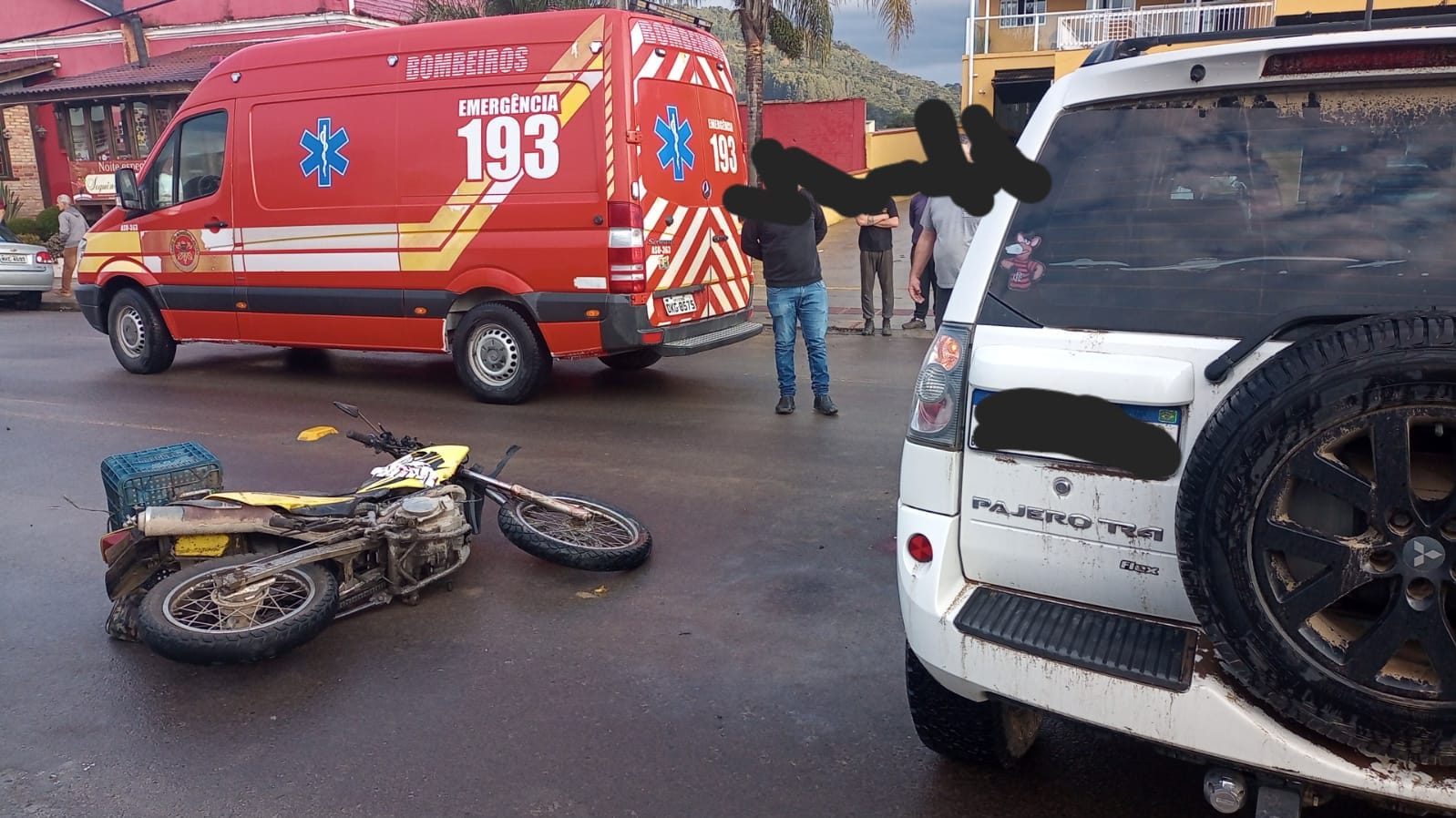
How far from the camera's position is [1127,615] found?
2512 millimetres

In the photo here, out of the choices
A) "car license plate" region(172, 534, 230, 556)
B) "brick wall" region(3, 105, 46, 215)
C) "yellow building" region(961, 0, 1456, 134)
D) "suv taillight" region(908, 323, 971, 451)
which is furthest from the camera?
"brick wall" region(3, 105, 46, 215)

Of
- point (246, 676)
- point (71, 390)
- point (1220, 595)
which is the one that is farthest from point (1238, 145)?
point (71, 390)

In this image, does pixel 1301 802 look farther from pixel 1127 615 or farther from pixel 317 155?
pixel 317 155

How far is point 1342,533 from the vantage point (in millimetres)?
2127

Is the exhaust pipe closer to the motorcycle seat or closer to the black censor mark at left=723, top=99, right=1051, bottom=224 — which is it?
the motorcycle seat

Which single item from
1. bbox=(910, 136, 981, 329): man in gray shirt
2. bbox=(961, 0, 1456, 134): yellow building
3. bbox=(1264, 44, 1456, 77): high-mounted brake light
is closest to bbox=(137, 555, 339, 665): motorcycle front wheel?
bbox=(1264, 44, 1456, 77): high-mounted brake light

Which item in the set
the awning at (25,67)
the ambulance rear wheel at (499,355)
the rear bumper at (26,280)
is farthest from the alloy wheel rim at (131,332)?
the awning at (25,67)

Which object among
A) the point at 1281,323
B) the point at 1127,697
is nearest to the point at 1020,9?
the point at 1281,323

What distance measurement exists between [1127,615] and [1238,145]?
1.14m

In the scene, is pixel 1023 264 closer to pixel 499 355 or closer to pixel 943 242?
pixel 499 355

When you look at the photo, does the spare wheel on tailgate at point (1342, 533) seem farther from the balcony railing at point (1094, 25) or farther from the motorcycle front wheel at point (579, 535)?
the balcony railing at point (1094, 25)

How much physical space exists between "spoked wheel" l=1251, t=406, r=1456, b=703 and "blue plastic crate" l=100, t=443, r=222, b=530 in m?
4.05

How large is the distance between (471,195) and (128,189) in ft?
12.7

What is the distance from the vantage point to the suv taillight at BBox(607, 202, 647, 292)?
7434 mm
